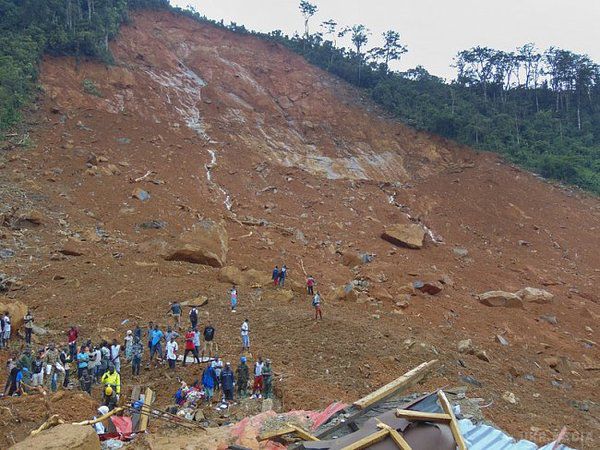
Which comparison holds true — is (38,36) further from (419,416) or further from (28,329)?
(419,416)

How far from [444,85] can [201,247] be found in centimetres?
3436

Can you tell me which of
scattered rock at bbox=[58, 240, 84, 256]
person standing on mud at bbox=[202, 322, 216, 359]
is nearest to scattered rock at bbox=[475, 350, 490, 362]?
person standing on mud at bbox=[202, 322, 216, 359]

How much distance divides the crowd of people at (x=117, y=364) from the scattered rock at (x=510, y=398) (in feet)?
14.4

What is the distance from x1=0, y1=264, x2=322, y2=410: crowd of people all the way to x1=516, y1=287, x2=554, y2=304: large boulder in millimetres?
11687

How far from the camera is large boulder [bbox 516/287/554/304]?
18.3 meters

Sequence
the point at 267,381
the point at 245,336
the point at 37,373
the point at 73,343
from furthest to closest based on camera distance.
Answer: the point at 245,336 → the point at 73,343 → the point at 267,381 → the point at 37,373

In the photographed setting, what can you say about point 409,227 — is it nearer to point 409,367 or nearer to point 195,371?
point 409,367

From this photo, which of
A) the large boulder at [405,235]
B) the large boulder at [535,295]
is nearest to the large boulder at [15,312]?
the large boulder at [405,235]

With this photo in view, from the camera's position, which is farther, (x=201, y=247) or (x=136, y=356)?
(x=201, y=247)

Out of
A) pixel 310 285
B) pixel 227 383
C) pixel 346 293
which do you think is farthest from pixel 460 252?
pixel 227 383

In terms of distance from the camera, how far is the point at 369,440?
4.27m

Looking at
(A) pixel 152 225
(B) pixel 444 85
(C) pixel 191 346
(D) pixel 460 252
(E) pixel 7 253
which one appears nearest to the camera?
(C) pixel 191 346

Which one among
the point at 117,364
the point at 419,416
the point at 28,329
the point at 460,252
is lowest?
the point at 460,252

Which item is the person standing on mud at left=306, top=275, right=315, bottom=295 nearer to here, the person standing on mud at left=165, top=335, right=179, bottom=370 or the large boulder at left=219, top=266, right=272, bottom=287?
the large boulder at left=219, top=266, right=272, bottom=287
